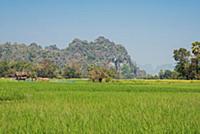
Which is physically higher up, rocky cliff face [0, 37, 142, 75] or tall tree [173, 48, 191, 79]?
rocky cliff face [0, 37, 142, 75]

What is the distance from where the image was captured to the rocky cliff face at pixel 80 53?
4306 inches

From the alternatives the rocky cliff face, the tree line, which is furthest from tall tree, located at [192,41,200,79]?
the rocky cliff face

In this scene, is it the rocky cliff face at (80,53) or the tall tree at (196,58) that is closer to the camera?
the tall tree at (196,58)

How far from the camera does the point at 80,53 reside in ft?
431

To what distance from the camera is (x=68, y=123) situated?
6.57m

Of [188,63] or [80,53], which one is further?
[80,53]

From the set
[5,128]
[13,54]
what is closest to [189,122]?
[5,128]

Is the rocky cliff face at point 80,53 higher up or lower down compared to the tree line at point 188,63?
higher up

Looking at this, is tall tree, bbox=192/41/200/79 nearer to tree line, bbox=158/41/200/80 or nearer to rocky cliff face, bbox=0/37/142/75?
tree line, bbox=158/41/200/80

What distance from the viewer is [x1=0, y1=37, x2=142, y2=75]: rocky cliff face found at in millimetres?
109375

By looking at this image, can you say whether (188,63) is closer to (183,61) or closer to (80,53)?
(183,61)

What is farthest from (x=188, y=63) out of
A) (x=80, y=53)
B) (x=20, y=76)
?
(x=80, y=53)

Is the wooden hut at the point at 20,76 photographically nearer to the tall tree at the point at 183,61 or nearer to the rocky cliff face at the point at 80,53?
the tall tree at the point at 183,61

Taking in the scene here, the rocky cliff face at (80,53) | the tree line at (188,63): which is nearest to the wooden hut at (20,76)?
the tree line at (188,63)
